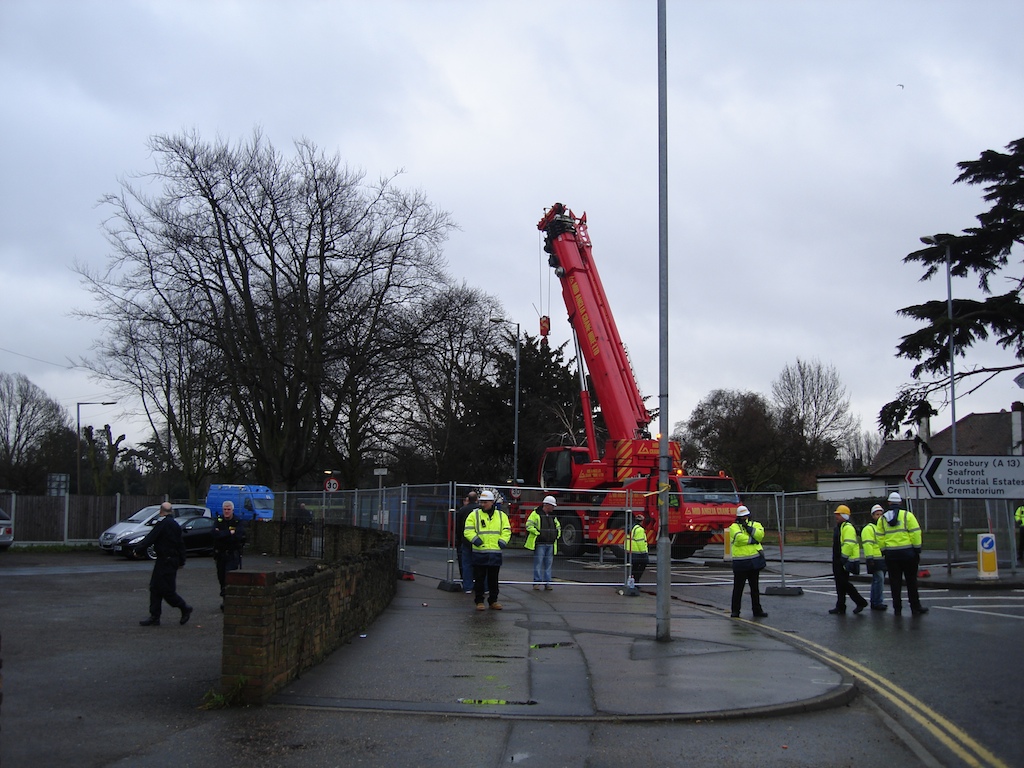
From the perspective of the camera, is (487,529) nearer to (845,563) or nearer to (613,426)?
(845,563)

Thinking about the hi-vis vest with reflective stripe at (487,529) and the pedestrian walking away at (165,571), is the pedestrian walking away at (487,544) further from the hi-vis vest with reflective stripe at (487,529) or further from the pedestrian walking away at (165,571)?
the pedestrian walking away at (165,571)

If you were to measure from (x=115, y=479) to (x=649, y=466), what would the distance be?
7520 centimetres

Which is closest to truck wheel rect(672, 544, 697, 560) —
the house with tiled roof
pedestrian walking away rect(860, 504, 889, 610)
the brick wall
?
Result: pedestrian walking away rect(860, 504, 889, 610)

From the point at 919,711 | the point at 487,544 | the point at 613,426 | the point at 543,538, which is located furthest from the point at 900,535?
the point at 613,426

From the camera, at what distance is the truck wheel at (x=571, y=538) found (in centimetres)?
2042

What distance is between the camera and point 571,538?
21.7 meters

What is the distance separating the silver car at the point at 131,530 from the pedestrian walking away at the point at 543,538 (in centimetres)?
1344

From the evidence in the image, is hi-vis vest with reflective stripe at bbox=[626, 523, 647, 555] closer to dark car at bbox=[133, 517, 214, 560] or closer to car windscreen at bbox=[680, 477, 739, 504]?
car windscreen at bbox=[680, 477, 739, 504]

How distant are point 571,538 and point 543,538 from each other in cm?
468

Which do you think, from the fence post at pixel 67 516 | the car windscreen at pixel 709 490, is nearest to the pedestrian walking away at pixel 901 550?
the car windscreen at pixel 709 490

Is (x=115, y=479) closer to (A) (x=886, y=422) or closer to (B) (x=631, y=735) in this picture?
(A) (x=886, y=422)

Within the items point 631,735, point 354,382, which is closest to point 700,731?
point 631,735

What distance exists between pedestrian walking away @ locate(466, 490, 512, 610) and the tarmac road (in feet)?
4.82

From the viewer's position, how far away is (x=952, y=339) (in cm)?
2714
